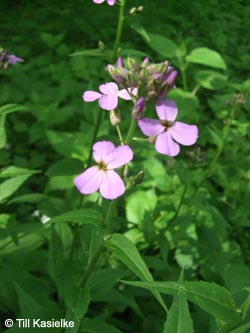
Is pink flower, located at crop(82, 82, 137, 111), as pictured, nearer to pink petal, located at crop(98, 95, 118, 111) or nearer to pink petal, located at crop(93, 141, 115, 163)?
pink petal, located at crop(98, 95, 118, 111)

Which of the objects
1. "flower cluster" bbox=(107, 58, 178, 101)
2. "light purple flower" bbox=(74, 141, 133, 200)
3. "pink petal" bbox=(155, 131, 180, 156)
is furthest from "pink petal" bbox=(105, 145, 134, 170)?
"flower cluster" bbox=(107, 58, 178, 101)

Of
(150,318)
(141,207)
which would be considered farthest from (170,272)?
(141,207)

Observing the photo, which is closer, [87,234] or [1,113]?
[87,234]

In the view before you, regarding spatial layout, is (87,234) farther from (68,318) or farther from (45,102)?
(45,102)

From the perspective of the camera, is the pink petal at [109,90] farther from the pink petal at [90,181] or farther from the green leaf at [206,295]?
the green leaf at [206,295]

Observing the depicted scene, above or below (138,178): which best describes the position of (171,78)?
above

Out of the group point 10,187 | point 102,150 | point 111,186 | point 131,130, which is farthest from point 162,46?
point 111,186

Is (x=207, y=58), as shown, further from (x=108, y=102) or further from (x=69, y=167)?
(x=108, y=102)
